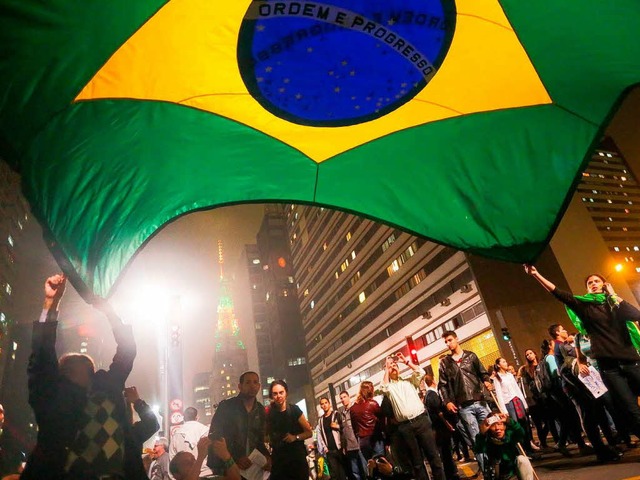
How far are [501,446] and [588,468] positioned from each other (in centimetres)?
134

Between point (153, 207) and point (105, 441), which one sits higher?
point (153, 207)

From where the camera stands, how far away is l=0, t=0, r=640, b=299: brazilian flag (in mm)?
2371

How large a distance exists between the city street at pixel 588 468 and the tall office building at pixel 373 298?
30.6 m

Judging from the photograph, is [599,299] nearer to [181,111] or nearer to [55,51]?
[181,111]

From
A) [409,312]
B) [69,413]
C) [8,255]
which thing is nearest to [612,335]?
[69,413]

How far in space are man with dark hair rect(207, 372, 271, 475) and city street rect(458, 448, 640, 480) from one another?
13.5 ft

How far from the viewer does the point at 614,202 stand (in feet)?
314

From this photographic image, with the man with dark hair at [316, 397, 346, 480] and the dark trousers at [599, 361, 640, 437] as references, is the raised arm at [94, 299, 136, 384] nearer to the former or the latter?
the dark trousers at [599, 361, 640, 437]

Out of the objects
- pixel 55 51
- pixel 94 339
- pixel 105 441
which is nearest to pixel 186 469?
pixel 105 441

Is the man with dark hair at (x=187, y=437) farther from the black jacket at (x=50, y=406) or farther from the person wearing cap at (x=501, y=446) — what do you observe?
the black jacket at (x=50, y=406)

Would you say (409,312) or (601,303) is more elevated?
(409,312)

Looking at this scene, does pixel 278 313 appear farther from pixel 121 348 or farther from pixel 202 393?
pixel 202 393

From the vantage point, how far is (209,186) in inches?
149

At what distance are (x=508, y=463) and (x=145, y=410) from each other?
463cm
